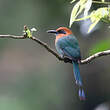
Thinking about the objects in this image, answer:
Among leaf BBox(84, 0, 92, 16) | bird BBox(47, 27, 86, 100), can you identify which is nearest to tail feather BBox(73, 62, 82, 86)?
bird BBox(47, 27, 86, 100)

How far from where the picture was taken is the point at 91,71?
7.65m

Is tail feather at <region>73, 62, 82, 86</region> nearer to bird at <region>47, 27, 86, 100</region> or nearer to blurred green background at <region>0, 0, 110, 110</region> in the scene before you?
bird at <region>47, 27, 86, 100</region>

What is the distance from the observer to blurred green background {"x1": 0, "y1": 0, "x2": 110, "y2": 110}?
714cm

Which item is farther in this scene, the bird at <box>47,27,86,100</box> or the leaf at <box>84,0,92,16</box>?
the bird at <box>47,27,86,100</box>

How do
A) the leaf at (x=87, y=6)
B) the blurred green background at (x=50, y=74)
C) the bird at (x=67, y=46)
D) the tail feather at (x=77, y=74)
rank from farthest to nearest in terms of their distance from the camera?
the blurred green background at (x=50, y=74), the bird at (x=67, y=46), the tail feather at (x=77, y=74), the leaf at (x=87, y=6)

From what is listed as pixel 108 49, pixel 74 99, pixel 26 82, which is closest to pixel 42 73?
pixel 26 82

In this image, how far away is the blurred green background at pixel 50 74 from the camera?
7141 millimetres

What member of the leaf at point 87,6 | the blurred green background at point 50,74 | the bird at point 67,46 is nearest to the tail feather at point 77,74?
the bird at point 67,46

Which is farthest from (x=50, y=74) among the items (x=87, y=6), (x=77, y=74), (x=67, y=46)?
(x=87, y=6)

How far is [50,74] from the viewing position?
8.34 m

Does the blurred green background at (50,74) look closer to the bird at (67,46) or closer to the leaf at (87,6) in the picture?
the bird at (67,46)

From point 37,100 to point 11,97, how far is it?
1.76ft

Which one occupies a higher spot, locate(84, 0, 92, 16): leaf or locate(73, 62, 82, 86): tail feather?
locate(84, 0, 92, 16): leaf

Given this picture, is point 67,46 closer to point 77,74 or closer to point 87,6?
point 77,74
